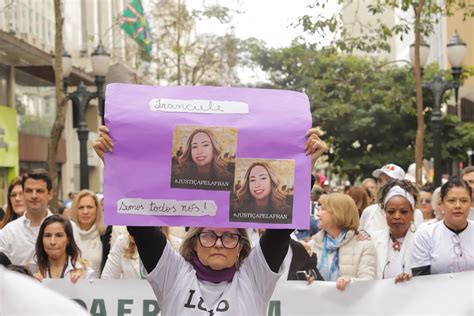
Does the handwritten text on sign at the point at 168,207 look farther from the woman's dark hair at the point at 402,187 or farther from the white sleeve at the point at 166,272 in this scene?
the woman's dark hair at the point at 402,187

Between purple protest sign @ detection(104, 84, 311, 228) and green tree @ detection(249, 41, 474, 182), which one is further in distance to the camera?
green tree @ detection(249, 41, 474, 182)

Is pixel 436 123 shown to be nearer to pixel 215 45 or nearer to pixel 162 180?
pixel 162 180

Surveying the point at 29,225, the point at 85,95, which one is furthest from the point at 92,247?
the point at 85,95

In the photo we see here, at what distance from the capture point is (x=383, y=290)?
21.9 ft

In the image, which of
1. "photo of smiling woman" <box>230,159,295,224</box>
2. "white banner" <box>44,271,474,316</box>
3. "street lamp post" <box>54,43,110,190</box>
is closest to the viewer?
"photo of smiling woman" <box>230,159,295,224</box>

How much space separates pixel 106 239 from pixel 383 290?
Answer: 2.75 meters

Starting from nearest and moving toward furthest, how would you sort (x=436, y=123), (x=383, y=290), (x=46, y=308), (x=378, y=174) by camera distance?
(x=46, y=308) → (x=383, y=290) → (x=378, y=174) → (x=436, y=123)

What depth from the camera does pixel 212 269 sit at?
4055 millimetres

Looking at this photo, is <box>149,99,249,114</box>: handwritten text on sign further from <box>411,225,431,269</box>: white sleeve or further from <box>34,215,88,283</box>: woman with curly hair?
<box>34,215,88,283</box>: woman with curly hair

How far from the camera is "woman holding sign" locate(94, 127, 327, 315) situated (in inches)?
157

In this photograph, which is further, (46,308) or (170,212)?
(170,212)

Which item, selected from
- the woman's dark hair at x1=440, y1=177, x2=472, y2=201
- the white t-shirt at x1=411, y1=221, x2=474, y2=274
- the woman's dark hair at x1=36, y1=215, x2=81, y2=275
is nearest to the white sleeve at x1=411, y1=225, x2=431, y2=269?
the white t-shirt at x1=411, y1=221, x2=474, y2=274

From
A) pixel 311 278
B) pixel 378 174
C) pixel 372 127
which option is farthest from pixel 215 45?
pixel 311 278

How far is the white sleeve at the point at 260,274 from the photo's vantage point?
13.3 ft
